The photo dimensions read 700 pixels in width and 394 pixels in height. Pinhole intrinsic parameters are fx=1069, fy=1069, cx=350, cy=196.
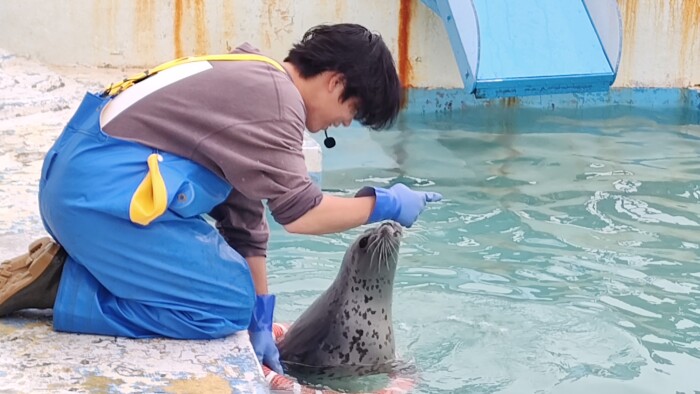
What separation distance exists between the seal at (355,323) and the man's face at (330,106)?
2.68 ft

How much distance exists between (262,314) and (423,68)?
4.99 meters

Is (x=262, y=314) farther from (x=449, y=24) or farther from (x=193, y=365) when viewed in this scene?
(x=449, y=24)

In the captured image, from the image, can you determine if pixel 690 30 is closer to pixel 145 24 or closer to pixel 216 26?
pixel 216 26

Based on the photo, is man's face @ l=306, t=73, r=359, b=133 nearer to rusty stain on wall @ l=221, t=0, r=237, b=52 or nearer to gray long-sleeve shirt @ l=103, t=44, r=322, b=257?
gray long-sleeve shirt @ l=103, t=44, r=322, b=257

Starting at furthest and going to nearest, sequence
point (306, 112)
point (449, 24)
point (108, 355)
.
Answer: point (449, 24), point (306, 112), point (108, 355)

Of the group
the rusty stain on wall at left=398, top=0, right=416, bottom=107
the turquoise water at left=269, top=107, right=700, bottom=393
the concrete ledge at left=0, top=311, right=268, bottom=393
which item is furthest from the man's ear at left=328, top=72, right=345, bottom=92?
the rusty stain on wall at left=398, top=0, right=416, bottom=107

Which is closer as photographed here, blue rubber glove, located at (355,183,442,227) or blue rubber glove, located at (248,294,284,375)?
blue rubber glove, located at (355,183,442,227)

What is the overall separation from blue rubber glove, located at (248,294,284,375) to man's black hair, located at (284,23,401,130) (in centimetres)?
74

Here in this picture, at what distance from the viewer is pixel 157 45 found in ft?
25.2

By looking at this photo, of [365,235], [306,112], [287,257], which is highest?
[306,112]

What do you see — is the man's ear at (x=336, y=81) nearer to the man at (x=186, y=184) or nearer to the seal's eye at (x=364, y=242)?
the man at (x=186, y=184)

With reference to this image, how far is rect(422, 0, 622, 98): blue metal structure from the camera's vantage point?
682cm

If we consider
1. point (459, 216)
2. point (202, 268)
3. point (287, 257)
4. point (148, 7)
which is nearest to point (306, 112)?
point (202, 268)

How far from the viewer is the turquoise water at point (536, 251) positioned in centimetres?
419
